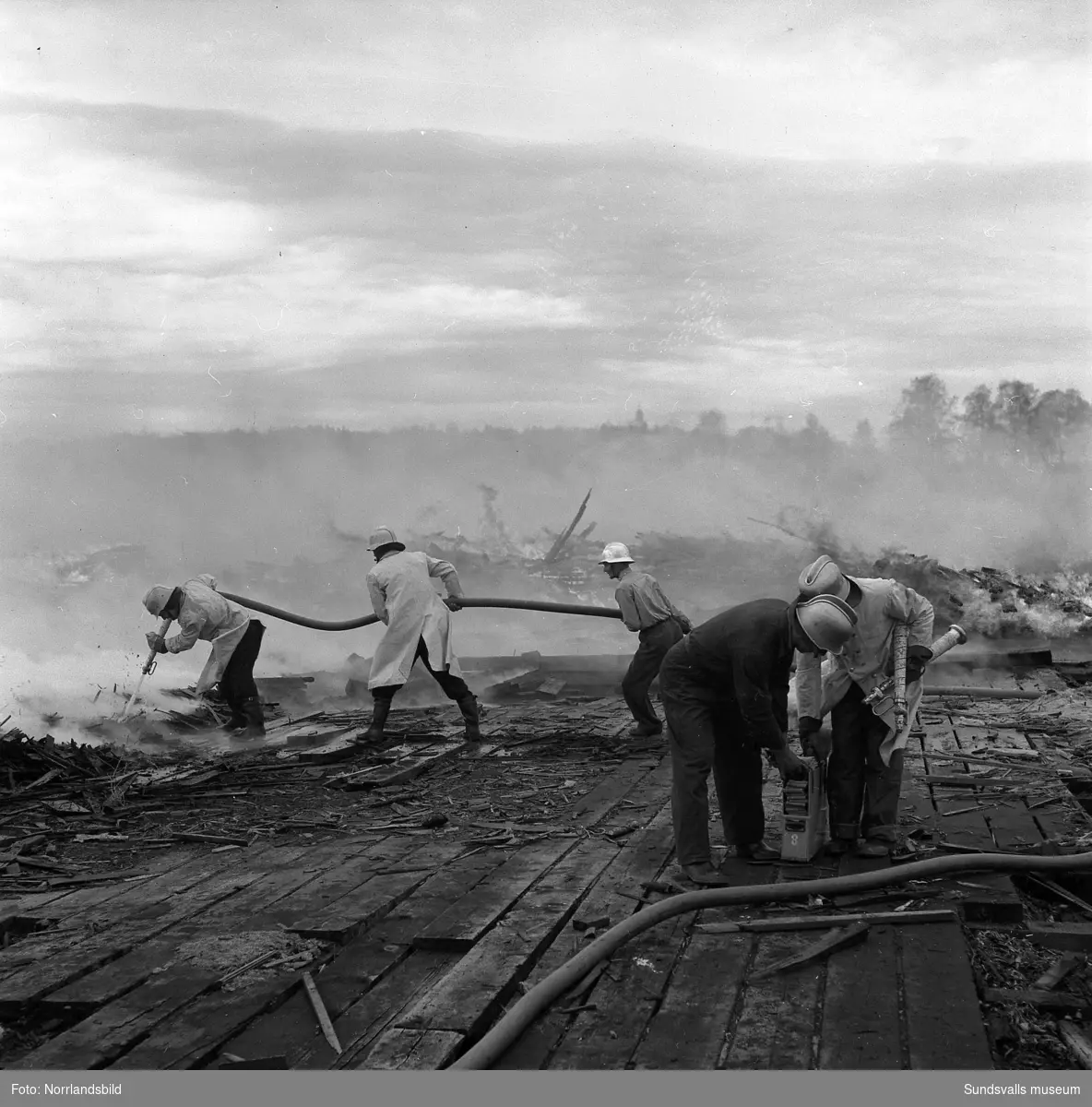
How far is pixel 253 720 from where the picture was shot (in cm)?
1157

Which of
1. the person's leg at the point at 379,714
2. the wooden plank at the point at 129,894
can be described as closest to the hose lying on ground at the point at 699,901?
the wooden plank at the point at 129,894

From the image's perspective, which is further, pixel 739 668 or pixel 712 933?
pixel 739 668

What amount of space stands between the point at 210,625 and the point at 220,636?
0.14 meters

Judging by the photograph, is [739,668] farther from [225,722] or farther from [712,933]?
[225,722]

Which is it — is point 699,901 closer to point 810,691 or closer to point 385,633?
point 810,691

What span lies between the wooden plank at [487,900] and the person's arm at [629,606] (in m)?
4.02

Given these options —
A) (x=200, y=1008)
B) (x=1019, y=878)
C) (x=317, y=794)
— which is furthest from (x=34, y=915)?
(x=1019, y=878)

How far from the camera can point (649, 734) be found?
1079cm

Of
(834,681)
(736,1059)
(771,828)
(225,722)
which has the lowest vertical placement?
(225,722)

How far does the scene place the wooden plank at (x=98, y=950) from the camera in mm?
4672

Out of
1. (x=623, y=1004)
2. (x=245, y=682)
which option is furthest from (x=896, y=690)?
(x=245, y=682)

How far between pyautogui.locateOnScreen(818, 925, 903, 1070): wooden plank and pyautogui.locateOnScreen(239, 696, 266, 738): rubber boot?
7803 mm

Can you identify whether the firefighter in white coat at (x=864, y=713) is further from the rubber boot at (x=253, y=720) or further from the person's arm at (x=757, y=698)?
the rubber boot at (x=253, y=720)

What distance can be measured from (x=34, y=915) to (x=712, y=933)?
10.9ft
